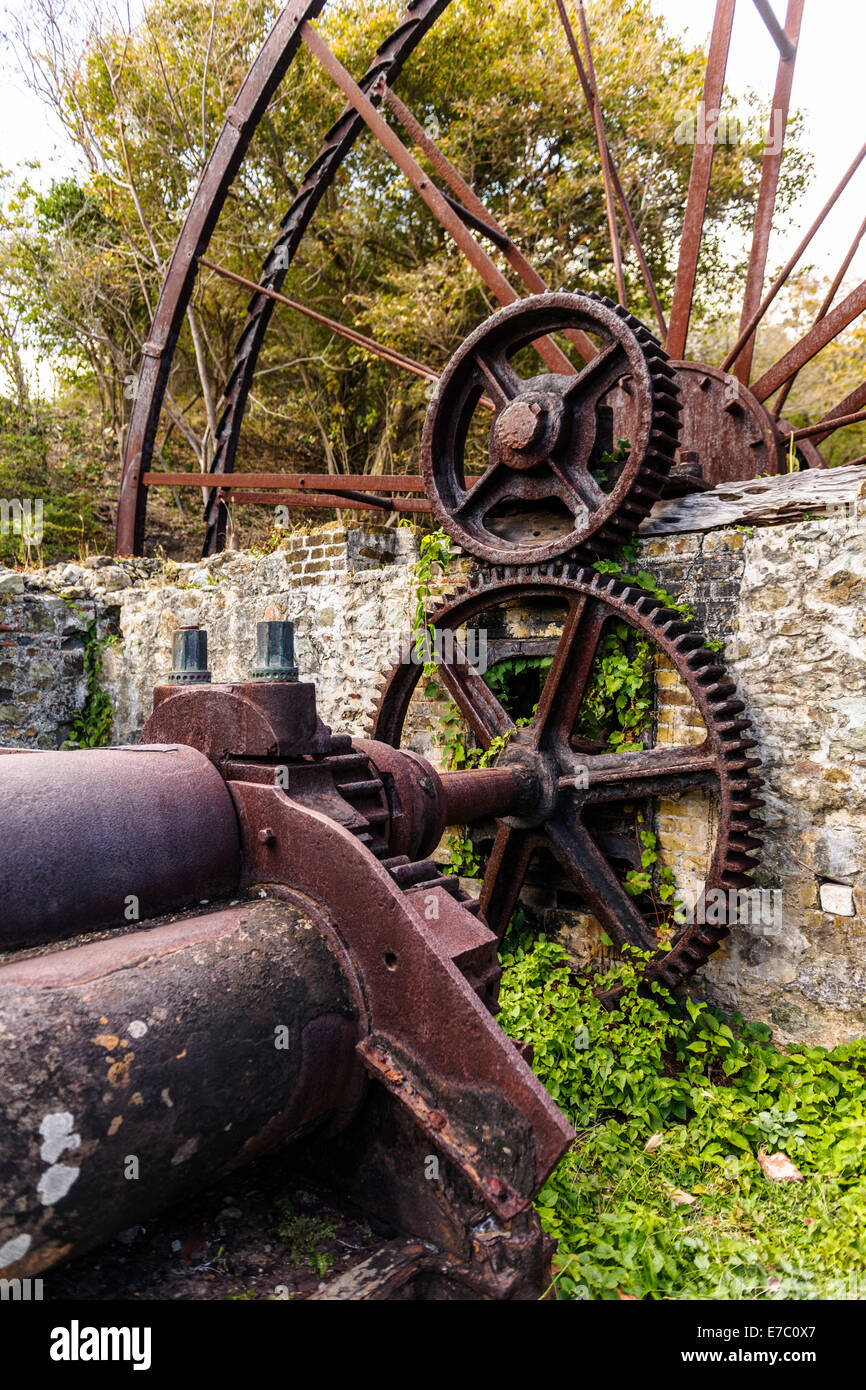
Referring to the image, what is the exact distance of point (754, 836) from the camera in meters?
3.43

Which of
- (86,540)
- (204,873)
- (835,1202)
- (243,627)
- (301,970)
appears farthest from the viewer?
(86,540)

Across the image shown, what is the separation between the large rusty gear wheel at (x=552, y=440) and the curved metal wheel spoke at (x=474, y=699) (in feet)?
1.90

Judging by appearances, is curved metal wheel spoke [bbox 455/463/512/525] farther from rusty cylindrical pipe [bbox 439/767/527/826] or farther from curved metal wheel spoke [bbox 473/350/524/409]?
rusty cylindrical pipe [bbox 439/767/527/826]

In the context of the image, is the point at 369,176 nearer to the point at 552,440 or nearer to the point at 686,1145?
the point at 552,440

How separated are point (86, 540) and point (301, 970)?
12.6 metres

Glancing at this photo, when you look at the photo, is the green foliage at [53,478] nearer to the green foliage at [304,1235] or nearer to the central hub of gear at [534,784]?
the central hub of gear at [534,784]

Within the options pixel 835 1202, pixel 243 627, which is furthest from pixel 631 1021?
pixel 243 627

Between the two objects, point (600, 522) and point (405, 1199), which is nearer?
point (405, 1199)

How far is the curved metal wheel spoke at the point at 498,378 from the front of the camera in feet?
13.3

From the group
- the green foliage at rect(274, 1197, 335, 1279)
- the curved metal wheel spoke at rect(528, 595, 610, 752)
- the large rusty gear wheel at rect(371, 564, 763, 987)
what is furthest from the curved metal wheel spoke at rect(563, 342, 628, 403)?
the green foliage at rect(274, 1197, 335, 1279)

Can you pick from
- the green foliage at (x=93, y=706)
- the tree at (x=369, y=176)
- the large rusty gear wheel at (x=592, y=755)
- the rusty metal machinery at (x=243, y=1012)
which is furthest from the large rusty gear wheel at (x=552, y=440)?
the tree at (x=369, y=176)

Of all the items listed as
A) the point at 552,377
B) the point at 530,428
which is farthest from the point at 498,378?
the point at 530,428

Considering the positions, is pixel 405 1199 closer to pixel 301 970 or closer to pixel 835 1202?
pixel 301 970

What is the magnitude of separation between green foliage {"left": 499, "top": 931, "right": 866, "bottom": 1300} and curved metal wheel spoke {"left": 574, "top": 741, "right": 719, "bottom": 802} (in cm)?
71
